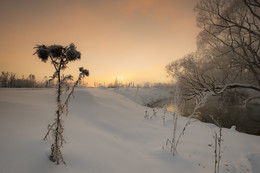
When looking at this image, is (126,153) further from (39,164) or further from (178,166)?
(39,164)

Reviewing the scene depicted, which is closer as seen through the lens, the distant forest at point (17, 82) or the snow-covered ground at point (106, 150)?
the snow-covered ground at point (106, 150)

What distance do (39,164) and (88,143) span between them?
2.72ft

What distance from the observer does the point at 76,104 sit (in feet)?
13.7

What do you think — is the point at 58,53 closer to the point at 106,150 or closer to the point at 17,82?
the point at 106,150

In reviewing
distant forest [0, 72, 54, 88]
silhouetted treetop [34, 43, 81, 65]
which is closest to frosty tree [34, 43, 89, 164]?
silhouetted treetop [34, 43, 81, 65]

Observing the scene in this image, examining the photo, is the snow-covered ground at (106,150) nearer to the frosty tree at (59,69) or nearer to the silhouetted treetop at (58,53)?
the frosty tree at (59,69)

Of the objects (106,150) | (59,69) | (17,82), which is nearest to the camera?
(59,69)

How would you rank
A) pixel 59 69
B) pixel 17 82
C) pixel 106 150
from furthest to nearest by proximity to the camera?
1. pixel 17 82
2. pixel 106 150
3. pixel 59 69

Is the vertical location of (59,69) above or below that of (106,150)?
above

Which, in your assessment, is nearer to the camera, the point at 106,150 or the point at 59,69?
the point at 59,69

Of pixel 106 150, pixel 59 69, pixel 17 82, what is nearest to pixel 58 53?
pixel 59 69

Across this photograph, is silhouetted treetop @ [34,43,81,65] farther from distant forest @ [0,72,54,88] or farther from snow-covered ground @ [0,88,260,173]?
distant forest @ [0,72,54,88]

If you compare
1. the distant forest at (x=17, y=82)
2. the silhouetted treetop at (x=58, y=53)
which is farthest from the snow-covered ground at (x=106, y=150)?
the distant forest at (x=17, y=82)

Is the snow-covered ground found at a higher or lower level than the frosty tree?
lower
